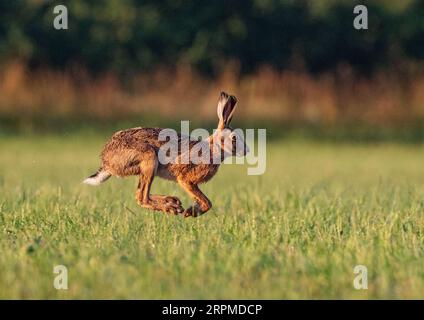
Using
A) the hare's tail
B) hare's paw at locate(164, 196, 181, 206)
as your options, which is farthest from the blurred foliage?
hare's paw at locate(164, 196, 181, 206)

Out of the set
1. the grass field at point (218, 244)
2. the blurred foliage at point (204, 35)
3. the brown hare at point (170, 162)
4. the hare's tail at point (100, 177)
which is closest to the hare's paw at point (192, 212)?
the brown hare at point (170, 162)

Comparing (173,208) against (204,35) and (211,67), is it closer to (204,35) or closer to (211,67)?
(211,67)

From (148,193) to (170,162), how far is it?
0.37 metres

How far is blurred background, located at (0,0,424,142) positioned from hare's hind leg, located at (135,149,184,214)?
14009 mm

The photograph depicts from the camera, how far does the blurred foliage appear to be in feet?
73.6

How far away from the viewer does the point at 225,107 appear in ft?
24.7

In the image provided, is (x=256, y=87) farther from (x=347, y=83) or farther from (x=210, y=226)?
(x=210, y=226)

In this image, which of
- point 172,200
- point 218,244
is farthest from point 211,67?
point 218,244

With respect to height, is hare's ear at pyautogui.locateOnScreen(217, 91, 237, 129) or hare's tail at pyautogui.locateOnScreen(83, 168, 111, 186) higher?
hare's ear at pyautogui.locateOnScreen(217, 91, 237, 129)

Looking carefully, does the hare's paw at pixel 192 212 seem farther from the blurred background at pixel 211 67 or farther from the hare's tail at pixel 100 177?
the blurred background at pixel 211 67

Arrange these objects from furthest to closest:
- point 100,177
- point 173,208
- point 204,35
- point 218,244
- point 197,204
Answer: point 204,35 → point 100,177 → point 197,204 → point 173,208 → point 218,244

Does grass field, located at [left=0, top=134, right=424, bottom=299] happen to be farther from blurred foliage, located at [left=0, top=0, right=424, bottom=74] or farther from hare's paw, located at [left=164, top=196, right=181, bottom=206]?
blurred foliage, located at [left=0, top=0, right=424, bottom=74]

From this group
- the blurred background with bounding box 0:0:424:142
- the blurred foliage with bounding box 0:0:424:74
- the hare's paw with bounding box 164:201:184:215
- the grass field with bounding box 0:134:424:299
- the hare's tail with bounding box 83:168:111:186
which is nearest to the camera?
the grass field with bounding box 0:134:424:299

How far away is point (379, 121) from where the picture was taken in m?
22.9
